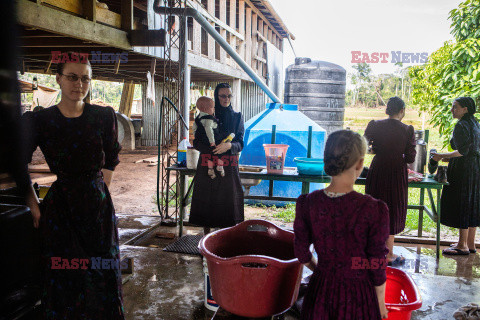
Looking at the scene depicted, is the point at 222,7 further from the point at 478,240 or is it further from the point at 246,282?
the point at 246,282

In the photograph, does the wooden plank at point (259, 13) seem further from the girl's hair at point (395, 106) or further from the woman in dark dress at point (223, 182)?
the girl's hair at point (395, 106)

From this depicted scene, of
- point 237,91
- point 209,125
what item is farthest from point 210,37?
point 209,125

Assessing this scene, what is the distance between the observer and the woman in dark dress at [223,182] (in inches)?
167

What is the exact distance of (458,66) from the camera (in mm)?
6109

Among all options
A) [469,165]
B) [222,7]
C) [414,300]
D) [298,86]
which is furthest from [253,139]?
[222,7]

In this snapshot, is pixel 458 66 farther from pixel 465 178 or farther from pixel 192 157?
pixel 192 157

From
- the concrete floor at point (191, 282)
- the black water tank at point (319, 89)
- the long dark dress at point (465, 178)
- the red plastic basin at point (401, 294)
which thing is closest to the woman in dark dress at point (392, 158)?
the concrete floor at point (191, 282)

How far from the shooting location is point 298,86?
1045 cm

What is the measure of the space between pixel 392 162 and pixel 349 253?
2.67 metres

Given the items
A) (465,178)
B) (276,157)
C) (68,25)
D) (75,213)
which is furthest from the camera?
(68,25)

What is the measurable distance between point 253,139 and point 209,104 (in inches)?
144

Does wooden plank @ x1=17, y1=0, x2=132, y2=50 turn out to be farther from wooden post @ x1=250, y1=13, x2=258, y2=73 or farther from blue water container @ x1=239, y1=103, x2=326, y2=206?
wooden post @ x1=250, y1=13, x2=258, y2=73

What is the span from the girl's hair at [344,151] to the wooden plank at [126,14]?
5.98 metres

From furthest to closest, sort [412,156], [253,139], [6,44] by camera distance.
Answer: [253,139]
[412,156]
[6,44]
